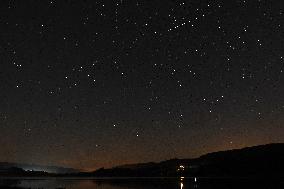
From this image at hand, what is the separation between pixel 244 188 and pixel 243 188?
0.62 feet

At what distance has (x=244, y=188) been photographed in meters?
78.1

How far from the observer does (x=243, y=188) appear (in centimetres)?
7819
